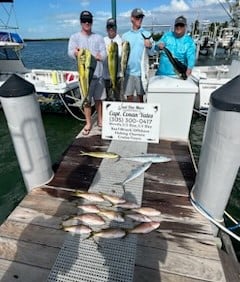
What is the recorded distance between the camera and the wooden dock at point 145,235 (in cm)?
183

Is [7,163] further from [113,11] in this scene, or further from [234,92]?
[234,92]

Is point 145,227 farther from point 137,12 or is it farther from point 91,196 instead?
point 137,12

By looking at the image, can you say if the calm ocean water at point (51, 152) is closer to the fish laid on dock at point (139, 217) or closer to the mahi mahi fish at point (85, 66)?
the mahi mahi fish at point (85, 66)

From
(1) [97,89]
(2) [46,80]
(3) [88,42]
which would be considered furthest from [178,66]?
(2) [46,80]

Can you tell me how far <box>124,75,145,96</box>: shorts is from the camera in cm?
438

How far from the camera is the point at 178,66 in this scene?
3963 mm

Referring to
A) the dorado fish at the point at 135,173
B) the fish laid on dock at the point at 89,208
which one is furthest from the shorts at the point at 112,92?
the fish laid on dock at the point at 89,208

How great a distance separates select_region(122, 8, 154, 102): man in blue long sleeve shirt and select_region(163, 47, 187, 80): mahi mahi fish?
0.38 m

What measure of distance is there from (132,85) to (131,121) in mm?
1091

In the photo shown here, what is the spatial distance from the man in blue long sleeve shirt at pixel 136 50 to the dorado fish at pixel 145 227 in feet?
9.25

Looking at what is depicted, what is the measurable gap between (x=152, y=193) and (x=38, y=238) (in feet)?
4.18

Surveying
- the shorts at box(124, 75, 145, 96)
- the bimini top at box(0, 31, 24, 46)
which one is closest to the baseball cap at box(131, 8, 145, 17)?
the shorts at box(124, 75, 145, 96)

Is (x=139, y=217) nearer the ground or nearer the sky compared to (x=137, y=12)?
nearer the ground

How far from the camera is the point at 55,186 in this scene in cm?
282
